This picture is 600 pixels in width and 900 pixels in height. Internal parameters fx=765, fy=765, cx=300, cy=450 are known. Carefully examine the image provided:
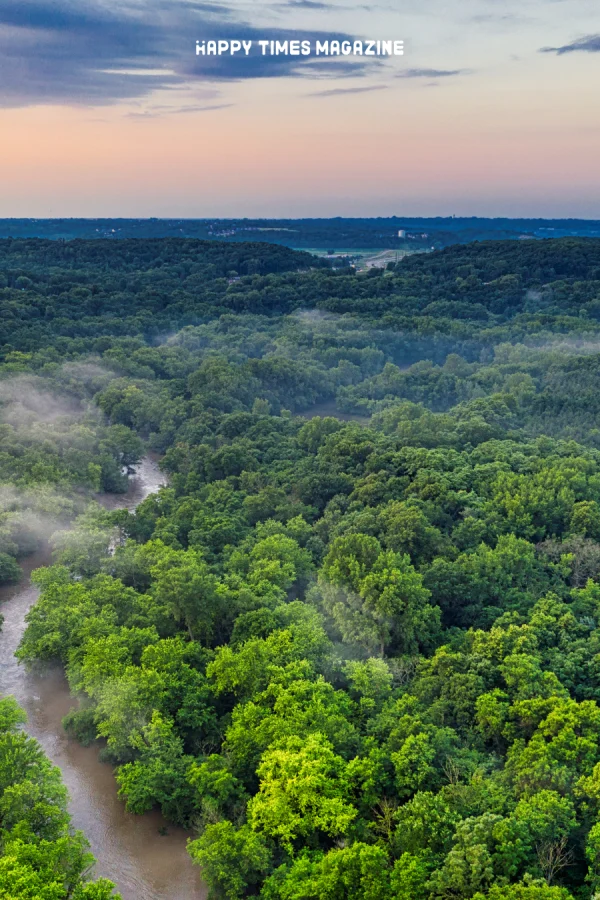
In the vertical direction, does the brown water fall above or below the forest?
below

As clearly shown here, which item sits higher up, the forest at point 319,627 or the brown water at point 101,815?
the forest at point 319,627

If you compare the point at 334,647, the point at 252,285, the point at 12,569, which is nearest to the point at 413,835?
the point at 334,647

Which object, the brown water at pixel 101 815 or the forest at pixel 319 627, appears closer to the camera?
the forest at pixel 319 627

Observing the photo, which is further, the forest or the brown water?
the brown water

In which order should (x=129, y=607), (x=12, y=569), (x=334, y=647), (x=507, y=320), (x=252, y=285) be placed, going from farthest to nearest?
1. (x=252, y=285)
2. (x=507, y=320)
3. (x=12, y=569)
4. (x=129, y=607)
5. (x=334, y=647)

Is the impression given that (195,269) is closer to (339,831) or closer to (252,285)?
(252,285)
